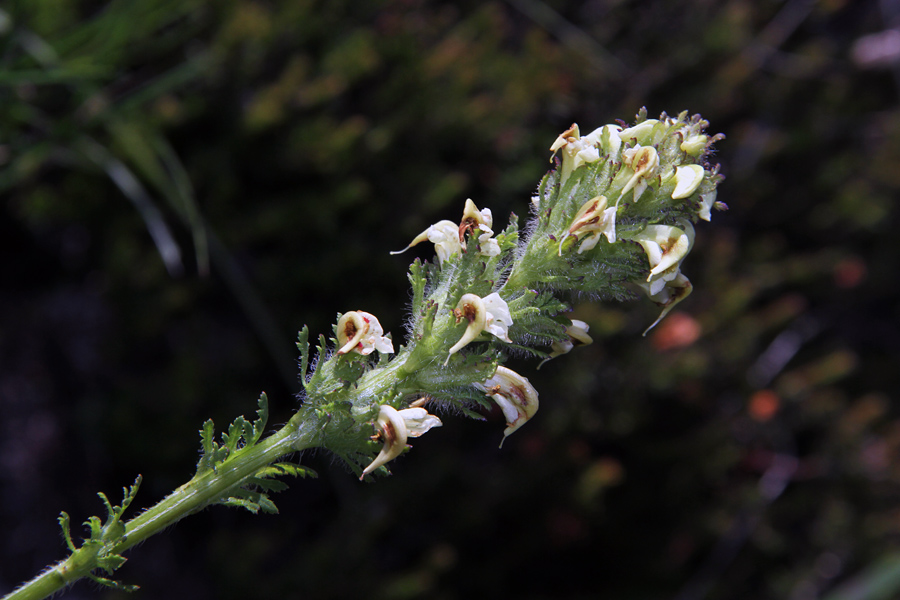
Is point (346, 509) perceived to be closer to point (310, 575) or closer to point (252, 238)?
point (310, 575)

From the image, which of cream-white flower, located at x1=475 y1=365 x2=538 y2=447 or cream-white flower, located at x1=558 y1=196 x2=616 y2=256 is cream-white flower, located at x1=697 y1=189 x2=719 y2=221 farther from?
cream-white flower, located at x1=475 y1=365 x2=538 y2=447

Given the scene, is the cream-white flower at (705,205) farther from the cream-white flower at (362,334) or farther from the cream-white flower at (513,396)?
the cream-white flower at (362,334)

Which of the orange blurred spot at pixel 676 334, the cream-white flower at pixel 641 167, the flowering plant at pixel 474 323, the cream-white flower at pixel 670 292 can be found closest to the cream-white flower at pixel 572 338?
the flowering plant at pixel 474 323

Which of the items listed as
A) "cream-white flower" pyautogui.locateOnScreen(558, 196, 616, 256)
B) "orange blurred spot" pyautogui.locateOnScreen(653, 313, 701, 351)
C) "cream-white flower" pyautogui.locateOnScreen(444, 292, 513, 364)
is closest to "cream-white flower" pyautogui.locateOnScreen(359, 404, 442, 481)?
"cream-white flower" pyautogui.locateOnScreen(444, 292, 513, 364)

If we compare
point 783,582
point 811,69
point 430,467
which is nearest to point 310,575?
point 430,467

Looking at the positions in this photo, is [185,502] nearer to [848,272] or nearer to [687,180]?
[687,180]
